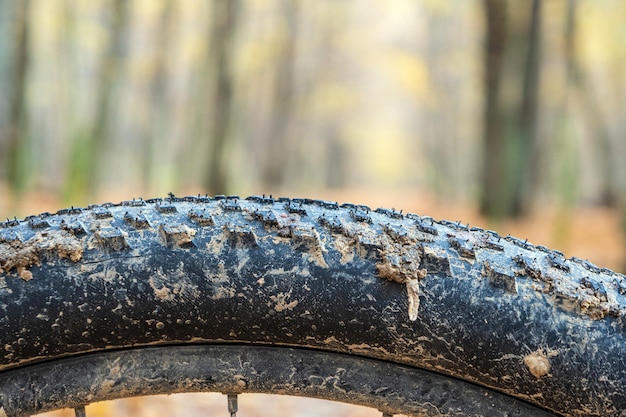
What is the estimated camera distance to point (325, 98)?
2597 centimetres

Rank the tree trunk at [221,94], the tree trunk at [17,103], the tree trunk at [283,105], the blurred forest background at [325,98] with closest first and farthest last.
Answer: the tree trunk at [17,103] → the blurred forest background at [325,98] → the tree trunk at [221,94] → the tree trunk at [283,105]

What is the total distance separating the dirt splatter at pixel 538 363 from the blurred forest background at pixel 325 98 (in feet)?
19.1

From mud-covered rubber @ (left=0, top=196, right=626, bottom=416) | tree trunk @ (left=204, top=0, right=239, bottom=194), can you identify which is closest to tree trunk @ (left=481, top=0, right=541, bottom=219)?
tree trunk @ (left=204, top=0, right=239, bottom=194)

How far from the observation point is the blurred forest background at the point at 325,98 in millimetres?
10008

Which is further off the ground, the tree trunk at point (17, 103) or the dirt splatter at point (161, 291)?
the tree trunk at point (17, 103)

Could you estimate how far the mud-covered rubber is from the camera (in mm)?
1078

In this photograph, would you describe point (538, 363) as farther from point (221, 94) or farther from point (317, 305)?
point (221, 94)

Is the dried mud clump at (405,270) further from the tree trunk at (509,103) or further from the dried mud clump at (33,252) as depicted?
the tree trunk at (509,103)

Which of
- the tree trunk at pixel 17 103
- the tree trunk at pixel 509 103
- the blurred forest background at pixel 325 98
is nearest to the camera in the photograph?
the tree trunk at pixel 17 103

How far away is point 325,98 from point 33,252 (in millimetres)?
25248

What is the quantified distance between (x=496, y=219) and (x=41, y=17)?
1430 centimetres

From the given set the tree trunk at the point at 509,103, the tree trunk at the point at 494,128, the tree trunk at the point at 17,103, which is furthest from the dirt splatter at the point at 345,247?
the tree trunk at the point at 494,128

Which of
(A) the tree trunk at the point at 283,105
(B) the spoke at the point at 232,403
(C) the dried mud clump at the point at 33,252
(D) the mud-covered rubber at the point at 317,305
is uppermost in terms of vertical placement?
(A) the tree trunk at the point at 283,105

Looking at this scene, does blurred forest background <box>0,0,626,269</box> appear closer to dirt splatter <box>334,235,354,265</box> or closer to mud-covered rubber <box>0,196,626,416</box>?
mud-covered rubber <box>0,196,626,416</box>
